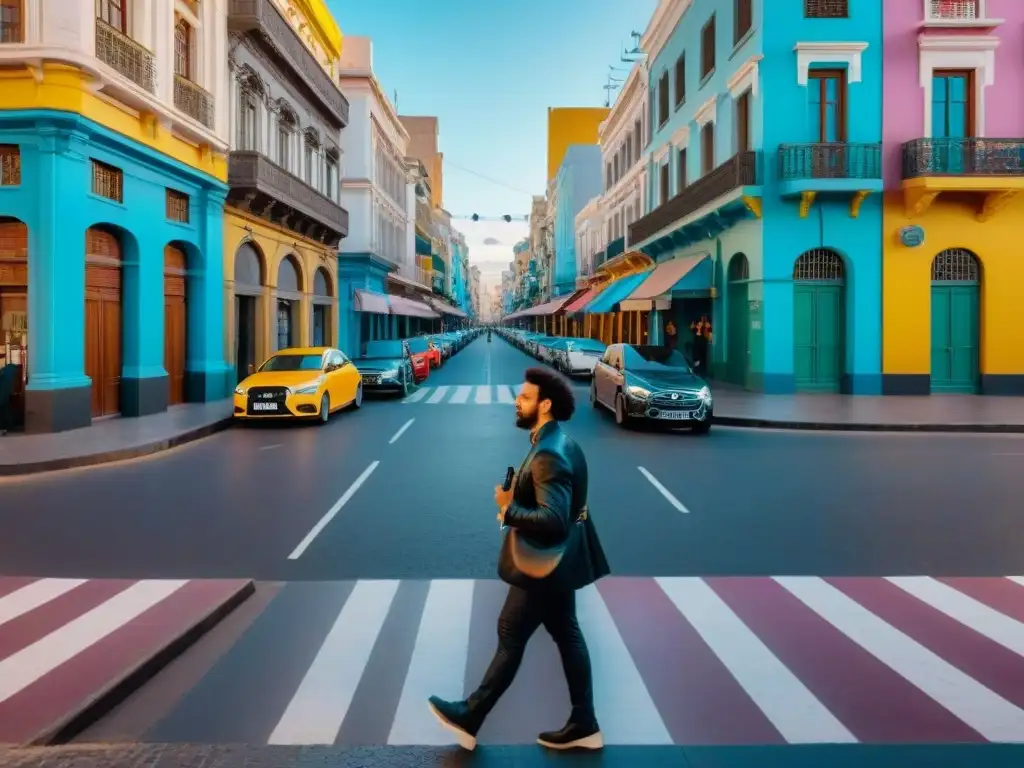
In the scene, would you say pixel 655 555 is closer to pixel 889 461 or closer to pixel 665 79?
pixel 889 461

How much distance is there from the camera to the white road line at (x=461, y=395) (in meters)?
21.6

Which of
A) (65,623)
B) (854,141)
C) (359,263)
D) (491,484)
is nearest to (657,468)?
(491,484)

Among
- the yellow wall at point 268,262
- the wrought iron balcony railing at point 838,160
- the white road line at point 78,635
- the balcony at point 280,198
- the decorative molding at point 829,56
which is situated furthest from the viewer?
the yellow wall at point 268,262

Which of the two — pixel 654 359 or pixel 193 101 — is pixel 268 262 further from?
pixel 654 359

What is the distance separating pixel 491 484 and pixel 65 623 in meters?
5.45

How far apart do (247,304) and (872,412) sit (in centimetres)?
1768

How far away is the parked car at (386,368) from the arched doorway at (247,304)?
3.67 metres

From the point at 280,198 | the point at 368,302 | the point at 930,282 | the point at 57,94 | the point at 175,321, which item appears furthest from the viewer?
the point at 368,302

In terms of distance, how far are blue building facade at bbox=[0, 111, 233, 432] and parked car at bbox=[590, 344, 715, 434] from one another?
9730 millimetres

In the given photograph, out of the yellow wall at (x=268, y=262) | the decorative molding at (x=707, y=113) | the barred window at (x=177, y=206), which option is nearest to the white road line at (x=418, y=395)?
the yellow wall at (x=268, y=262)

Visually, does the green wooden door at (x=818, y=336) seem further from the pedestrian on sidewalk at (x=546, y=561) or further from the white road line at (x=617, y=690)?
the pedestrian on sidewalk at (x=546, y=561)

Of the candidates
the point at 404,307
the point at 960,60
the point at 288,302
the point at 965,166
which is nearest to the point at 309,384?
the point at 288,302

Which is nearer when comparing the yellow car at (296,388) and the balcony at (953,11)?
the yellow car at (296,388)

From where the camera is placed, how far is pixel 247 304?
25469 mm
